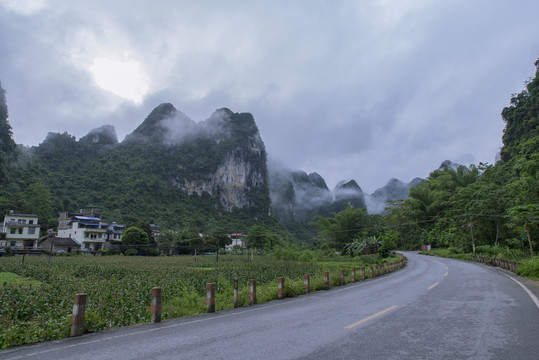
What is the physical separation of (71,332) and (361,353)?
15.4 ft

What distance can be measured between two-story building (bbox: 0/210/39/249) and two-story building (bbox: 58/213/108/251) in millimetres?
5231

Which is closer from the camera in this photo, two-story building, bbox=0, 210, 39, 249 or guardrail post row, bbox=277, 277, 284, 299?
guardrail post row, bbox=277, 277, 284, 299

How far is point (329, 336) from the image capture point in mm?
5082

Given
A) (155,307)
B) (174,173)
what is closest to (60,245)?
(155,307)

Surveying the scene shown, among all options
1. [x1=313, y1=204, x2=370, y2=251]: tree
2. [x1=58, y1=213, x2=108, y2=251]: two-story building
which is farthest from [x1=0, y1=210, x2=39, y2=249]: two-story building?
[x1=313, y1=204, x2=370, y2=251]: tree

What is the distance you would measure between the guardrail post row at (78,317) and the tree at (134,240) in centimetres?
5212

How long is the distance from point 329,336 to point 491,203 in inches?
1506

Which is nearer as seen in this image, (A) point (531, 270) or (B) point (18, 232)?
(A) point (531, 270)

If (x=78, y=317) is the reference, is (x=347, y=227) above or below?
above

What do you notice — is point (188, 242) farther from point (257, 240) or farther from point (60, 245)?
point (60, 245)

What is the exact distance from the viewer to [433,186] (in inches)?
2598

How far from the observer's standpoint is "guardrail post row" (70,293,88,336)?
5402 mm

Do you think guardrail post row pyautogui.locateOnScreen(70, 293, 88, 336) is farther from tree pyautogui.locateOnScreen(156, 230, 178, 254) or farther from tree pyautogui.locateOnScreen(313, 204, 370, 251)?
tree pyautogui.locateOnScreen(156, 230, 178, 254)

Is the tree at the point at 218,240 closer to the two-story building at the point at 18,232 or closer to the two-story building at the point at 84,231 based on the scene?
the two-story building at the point at 84,231
